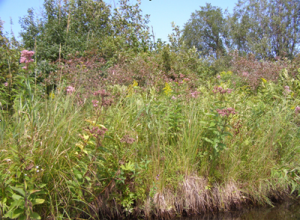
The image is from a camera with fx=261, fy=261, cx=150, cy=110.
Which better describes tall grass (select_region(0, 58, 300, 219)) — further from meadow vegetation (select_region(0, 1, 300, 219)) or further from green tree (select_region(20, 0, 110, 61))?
green tree (select_region(20, 0, 110, 61))

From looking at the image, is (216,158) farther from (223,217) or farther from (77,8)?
(77,8)

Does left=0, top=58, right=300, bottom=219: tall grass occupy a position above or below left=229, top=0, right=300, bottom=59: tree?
below

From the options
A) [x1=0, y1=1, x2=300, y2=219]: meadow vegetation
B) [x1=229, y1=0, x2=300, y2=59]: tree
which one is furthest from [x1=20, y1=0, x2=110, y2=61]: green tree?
[x1=229, y1=0, x2=300, y2=59]: tree

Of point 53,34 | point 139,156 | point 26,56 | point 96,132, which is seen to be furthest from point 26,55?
point 53,34

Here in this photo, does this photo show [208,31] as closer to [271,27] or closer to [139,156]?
[271,27]

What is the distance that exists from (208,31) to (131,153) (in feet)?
110

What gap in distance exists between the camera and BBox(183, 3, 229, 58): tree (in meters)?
32.7

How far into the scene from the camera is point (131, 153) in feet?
10.8

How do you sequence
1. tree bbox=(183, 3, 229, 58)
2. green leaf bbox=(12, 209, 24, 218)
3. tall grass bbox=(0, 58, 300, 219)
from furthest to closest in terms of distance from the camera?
tree bbox=(183, 3, 229, 58) < tall grass bbox=(0, 58, 300, 219) < green leaf bbox=(12, 209, 24, 218)

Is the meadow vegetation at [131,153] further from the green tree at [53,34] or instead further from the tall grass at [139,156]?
the green tree at [53,34]

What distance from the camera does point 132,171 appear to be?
3.17m

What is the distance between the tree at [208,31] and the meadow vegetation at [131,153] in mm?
29110

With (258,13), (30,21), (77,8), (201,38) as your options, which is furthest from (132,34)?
(201,38)

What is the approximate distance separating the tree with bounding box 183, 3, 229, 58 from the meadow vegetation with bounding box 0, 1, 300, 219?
2911 centimetres
